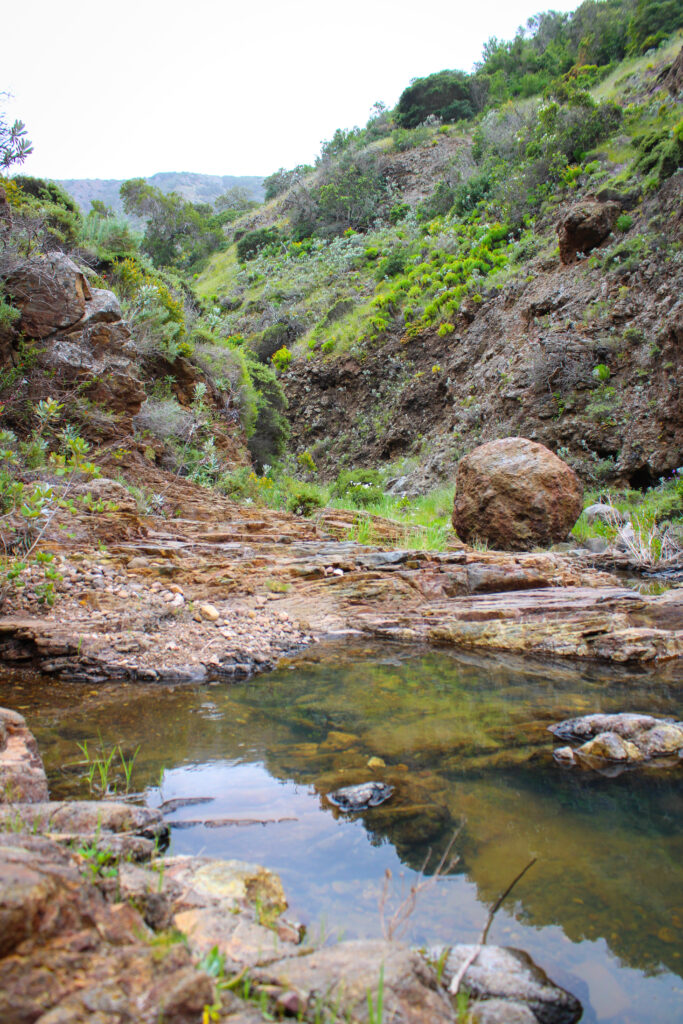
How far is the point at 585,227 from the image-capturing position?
15.9m

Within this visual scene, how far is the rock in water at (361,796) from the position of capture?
2.39m

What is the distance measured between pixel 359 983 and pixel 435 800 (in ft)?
4.24

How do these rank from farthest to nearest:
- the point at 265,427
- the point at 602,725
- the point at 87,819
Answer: the point at 265,427
the point at 602,725
the point at 87,819

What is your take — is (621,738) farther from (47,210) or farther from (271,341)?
(271,341)

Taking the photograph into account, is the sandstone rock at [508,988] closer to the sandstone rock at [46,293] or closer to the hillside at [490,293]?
the sandstone rock at [46,293]

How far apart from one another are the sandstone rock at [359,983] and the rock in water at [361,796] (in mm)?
1021

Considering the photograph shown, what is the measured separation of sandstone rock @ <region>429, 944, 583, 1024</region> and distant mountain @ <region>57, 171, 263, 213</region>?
3968 inches

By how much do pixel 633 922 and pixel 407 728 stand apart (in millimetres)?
1574

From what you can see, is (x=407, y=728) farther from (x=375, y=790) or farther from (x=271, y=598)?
(x=271, y=598)

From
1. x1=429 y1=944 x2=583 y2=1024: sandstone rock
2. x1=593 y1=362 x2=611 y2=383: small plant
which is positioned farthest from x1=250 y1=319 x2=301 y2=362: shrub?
x1=429 y1=944 x2=583 y2=1024: sandstone rock

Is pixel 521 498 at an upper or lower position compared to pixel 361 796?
lower

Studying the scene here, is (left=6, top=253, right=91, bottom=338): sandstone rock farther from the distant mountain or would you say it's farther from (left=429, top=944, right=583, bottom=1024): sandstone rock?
the distant mountain

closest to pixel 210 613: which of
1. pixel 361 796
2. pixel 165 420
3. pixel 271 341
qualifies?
pixel 361 796

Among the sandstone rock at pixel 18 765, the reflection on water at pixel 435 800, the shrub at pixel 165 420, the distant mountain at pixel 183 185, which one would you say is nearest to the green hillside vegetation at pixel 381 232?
the shrub at pixel 165 420
